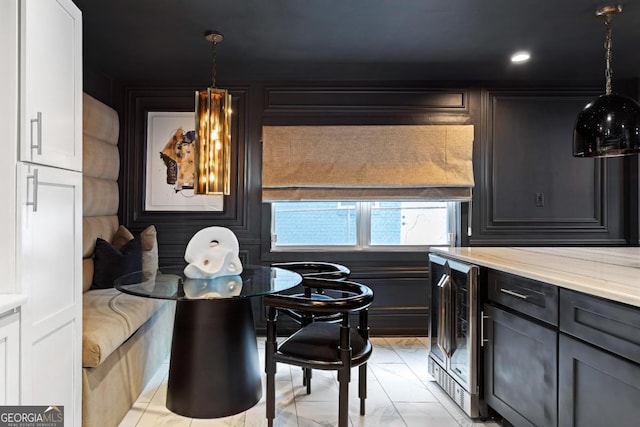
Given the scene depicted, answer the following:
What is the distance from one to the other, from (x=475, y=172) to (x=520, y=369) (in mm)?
2227

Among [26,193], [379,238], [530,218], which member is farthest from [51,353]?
[530,218]

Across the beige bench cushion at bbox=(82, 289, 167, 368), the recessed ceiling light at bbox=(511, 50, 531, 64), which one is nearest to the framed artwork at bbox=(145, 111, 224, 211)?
the beige bench cushion at bbox=(82, 289, 167, 368)

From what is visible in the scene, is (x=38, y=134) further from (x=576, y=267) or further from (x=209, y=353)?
(x=576, y=267)

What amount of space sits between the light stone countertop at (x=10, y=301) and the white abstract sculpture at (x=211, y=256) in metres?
1.02

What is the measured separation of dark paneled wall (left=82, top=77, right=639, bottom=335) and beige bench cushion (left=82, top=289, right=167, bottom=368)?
102 cm

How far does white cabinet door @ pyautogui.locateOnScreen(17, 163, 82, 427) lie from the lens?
1.46 metres

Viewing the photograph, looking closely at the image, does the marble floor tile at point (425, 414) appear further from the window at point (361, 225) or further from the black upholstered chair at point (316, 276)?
the window at point (361, 225)

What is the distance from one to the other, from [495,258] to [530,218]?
1.83 meters

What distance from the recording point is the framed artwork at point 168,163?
12.1ft

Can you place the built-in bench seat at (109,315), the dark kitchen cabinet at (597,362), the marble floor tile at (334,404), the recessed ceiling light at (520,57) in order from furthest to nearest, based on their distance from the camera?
the recessed ceiling light at (520,57) → the marble floor tile at (334,404) → the built-in bench seat at (109,315) → the dark kitchen cabinet at (597,362)

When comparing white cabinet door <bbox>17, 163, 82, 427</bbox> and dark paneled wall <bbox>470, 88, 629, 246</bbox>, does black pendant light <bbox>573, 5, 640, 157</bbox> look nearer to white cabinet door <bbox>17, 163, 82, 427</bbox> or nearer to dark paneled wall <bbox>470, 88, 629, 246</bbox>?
dark paneled wall <bbox>470, 88, 629, 246</bbox>

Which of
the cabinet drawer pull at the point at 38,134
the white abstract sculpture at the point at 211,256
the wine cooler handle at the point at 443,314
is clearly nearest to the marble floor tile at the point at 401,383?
the wine cooler handle at the point at 443,314

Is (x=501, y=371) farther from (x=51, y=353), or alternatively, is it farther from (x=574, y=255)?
(x=51, y=353)

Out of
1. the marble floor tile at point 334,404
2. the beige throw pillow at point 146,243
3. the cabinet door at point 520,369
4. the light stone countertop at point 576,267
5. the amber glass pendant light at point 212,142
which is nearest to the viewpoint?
the light stone countertop at point 576,267
